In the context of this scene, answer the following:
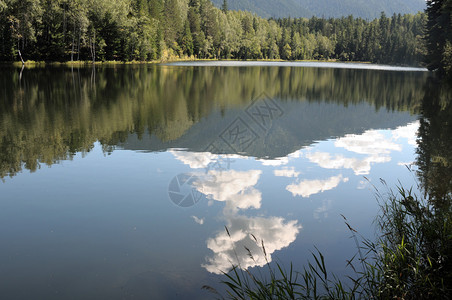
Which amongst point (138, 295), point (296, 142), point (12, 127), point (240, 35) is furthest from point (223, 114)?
point (240, 35)

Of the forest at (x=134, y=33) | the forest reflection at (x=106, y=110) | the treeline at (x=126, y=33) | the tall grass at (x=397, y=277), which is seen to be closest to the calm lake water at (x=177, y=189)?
the forest reflection at (x=106, y=110)

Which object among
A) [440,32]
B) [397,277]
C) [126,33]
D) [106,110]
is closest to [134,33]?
[126,33]

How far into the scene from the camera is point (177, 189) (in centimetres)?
1212

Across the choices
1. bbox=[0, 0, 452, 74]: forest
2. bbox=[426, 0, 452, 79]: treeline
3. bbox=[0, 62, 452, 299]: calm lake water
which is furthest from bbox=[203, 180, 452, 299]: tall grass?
bbox=[426, 0, 452, 79]: treeline

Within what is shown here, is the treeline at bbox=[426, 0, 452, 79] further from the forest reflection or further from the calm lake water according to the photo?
the calm lake water

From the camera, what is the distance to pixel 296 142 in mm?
19781

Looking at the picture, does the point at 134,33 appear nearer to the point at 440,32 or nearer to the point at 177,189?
the point at 440,32

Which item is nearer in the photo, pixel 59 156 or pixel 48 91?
pixel 59 156

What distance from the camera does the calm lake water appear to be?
24.7 ft

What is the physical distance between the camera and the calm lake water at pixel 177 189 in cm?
752

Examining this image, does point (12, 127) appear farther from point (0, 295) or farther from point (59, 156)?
point (0, 295)

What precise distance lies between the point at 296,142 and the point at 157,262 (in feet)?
43.2

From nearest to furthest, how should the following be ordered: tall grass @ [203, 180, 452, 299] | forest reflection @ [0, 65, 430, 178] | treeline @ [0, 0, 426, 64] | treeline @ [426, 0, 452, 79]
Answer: tall grass @ [203, 180, 452, 299] < forest reflection @ [0, 65, 430, 178] < treeline @ [426, 0, 452, 79] < treeline @ [0, 0, 426, 64]

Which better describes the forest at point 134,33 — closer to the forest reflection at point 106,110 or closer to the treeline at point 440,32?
the treeline at point 440,32
